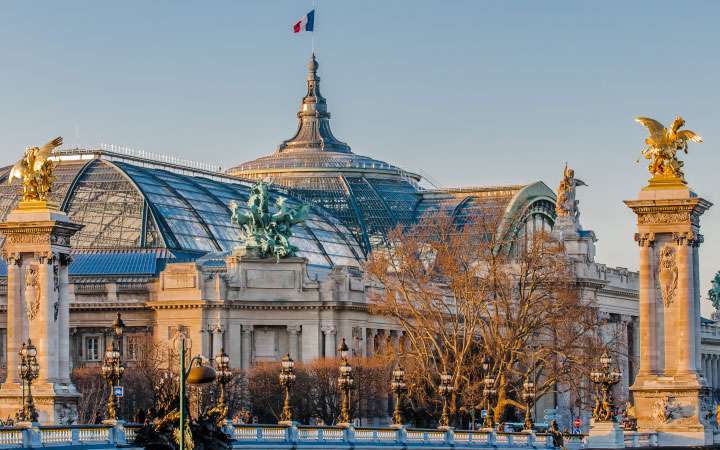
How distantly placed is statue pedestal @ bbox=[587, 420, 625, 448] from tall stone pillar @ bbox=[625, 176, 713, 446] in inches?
87.4

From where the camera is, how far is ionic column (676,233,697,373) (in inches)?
3548

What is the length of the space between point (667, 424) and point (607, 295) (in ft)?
309

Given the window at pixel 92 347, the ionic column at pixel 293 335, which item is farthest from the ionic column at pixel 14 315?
the ionic column at pixel 293 335

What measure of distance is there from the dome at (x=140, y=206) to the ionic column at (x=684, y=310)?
246 feet

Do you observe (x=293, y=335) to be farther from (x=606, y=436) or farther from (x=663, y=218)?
(x=606, y=436)

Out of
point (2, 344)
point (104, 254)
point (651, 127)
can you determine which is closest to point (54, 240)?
point (651, 127)

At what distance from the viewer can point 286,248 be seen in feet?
499

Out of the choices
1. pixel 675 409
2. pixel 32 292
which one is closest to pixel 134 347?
pixel 32 292

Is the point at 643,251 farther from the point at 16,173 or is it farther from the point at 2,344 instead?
the point at 2,344

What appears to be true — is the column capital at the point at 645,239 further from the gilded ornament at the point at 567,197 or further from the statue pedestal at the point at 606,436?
the gilded ornament at the point at 567,197

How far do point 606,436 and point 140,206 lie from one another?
81.5 m

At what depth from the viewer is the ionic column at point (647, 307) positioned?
297 ft

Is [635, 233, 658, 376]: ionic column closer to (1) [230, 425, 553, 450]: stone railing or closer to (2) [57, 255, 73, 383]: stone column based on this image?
(1) [230, 425, 553, 450]: stone railing

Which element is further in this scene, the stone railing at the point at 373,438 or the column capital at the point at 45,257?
the column capital at the point at 45,257
